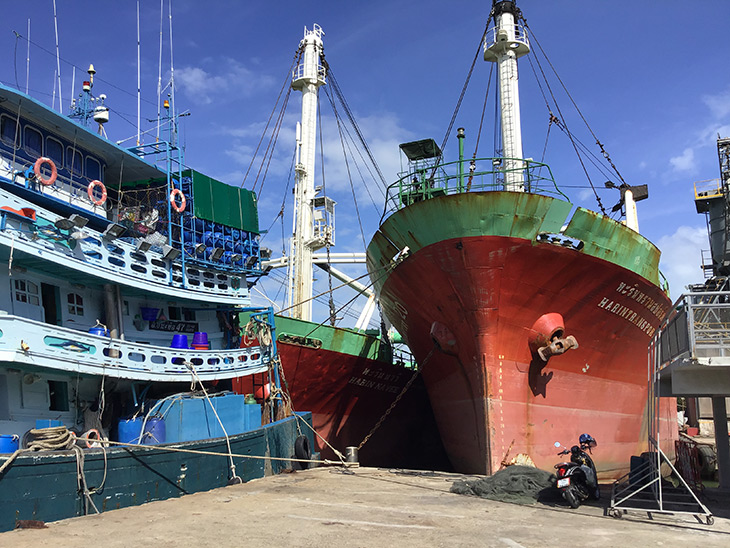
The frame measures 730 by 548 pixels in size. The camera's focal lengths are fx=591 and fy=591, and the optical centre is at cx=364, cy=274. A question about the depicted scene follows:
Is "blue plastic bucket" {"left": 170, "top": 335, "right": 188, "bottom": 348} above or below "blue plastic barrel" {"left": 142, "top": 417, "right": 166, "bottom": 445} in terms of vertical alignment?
above

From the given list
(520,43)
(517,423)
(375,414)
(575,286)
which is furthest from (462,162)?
(375,414)

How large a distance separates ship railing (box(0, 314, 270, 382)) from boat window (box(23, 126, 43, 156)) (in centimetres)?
430

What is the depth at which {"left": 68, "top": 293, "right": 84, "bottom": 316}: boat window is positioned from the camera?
457 inches

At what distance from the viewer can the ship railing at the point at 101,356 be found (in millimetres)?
8641

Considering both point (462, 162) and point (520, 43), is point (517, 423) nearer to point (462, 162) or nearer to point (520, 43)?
point (462, 162)

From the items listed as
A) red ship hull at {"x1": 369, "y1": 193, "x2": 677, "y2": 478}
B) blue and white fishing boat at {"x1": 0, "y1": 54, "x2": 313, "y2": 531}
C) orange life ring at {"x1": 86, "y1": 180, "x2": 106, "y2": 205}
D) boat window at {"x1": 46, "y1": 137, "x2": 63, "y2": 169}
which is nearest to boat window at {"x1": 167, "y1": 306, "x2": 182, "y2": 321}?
blue and white fishing boat at {"x1": 0, "y1": 54, "x2": 313, "y2": 531}

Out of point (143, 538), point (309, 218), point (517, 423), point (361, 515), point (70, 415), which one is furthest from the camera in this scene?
point (309, 218)

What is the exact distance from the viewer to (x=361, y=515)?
27.3ft

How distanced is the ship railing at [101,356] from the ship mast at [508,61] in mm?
11168

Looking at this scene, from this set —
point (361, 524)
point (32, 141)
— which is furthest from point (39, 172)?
point (361, 524)

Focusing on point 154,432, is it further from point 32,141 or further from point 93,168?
point 93,168

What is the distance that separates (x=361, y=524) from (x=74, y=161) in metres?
10.2

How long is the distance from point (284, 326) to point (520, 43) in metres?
12.3

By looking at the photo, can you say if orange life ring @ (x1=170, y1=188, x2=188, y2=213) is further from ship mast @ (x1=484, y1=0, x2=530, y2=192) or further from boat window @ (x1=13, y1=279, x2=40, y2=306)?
ship mast @ (x1=484, y1=0, x2=530, y2=192)
